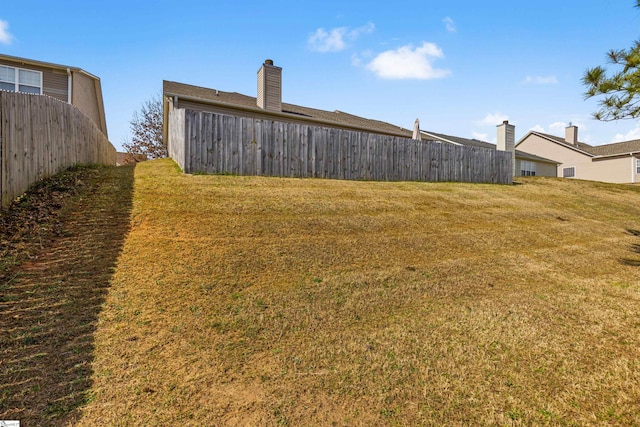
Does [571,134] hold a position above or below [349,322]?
above

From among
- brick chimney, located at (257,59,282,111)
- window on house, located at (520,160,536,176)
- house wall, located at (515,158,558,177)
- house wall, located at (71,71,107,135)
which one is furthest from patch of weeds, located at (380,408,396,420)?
window on house, located at (520,160,536,176)

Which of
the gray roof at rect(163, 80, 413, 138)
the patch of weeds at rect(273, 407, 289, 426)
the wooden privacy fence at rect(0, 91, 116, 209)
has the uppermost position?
the gray roof at rect(163, 80, 413, 138)

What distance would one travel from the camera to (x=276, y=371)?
266 centimetres

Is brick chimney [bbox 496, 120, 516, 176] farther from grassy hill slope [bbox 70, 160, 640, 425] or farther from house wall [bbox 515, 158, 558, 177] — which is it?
grassy hill slope [bbox 70, 160, 640, 425]

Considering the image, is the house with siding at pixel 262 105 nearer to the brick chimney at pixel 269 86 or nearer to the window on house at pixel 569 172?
the brick chimney at pixel 269 86

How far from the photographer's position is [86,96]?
1617 cm

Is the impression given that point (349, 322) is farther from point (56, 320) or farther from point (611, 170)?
point (611, 170)

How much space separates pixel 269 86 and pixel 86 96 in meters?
9.74

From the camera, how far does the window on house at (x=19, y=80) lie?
1266cm

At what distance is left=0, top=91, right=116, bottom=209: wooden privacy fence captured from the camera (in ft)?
15.6

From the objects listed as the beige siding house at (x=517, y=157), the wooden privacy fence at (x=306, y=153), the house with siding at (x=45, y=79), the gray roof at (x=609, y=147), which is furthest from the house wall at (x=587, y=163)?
the house with siding at (x=45, y=79)

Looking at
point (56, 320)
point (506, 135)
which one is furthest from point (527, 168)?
point (56, 320)

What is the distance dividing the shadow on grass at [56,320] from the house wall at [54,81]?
41.7 ft

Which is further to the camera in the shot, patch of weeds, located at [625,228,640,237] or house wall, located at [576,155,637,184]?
house wall, located at [576,155,637,184]
